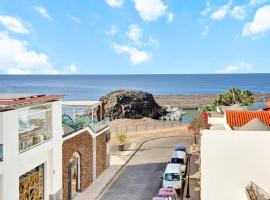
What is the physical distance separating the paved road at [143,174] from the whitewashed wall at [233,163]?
6132 mm

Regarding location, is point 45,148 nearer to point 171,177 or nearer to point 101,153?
point 171,177

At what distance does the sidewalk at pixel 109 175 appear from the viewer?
85.5ft

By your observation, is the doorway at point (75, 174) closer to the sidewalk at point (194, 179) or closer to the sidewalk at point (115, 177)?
the sidewalk at point (115, 177)

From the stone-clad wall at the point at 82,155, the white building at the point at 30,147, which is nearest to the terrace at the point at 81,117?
the stone-clad wall at the point at 82,155

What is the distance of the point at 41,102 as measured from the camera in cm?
1973

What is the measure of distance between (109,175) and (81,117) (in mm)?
5527

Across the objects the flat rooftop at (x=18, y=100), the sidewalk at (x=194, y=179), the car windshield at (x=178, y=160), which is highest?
the flat rooftop at (x=18, y=100)

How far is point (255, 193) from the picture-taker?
60.6 feet

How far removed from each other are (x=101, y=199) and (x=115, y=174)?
6.11 metres

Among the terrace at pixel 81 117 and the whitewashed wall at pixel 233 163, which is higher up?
the terrace at pixel 81 117

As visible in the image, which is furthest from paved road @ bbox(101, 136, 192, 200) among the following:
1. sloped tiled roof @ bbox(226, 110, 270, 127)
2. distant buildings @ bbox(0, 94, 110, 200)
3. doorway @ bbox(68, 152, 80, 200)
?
sloped tiled roof @ bbox(226, 110, 270, 127)

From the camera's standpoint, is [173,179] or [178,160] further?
[178,160]

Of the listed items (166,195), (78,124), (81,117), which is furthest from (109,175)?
(166,195)

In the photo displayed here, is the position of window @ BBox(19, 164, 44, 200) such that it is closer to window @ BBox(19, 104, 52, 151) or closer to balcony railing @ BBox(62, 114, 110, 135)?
window @ BBox(19, 104, 52, 151)
